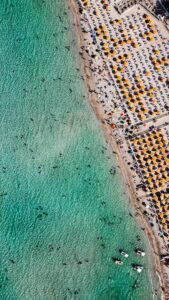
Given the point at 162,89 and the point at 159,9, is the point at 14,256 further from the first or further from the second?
the point at 159,9

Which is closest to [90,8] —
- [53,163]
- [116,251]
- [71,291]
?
[53,163]

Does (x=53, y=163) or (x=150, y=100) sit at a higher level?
(x=150, y=100)

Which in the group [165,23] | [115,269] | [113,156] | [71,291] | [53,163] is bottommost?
[71,291]

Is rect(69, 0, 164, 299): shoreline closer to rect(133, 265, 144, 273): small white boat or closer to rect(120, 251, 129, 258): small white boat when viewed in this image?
rect(133, 265, 144, 273): small white boat

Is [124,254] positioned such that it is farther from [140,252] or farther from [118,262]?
[140,252]

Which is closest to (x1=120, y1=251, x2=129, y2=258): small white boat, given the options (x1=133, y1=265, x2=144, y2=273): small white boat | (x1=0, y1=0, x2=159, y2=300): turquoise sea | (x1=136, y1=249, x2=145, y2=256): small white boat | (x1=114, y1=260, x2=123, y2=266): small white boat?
(x1=0, y1=0, x2=159, y2=300): turquoise sea

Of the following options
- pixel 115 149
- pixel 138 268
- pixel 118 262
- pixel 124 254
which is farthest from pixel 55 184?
pixel 138 268
